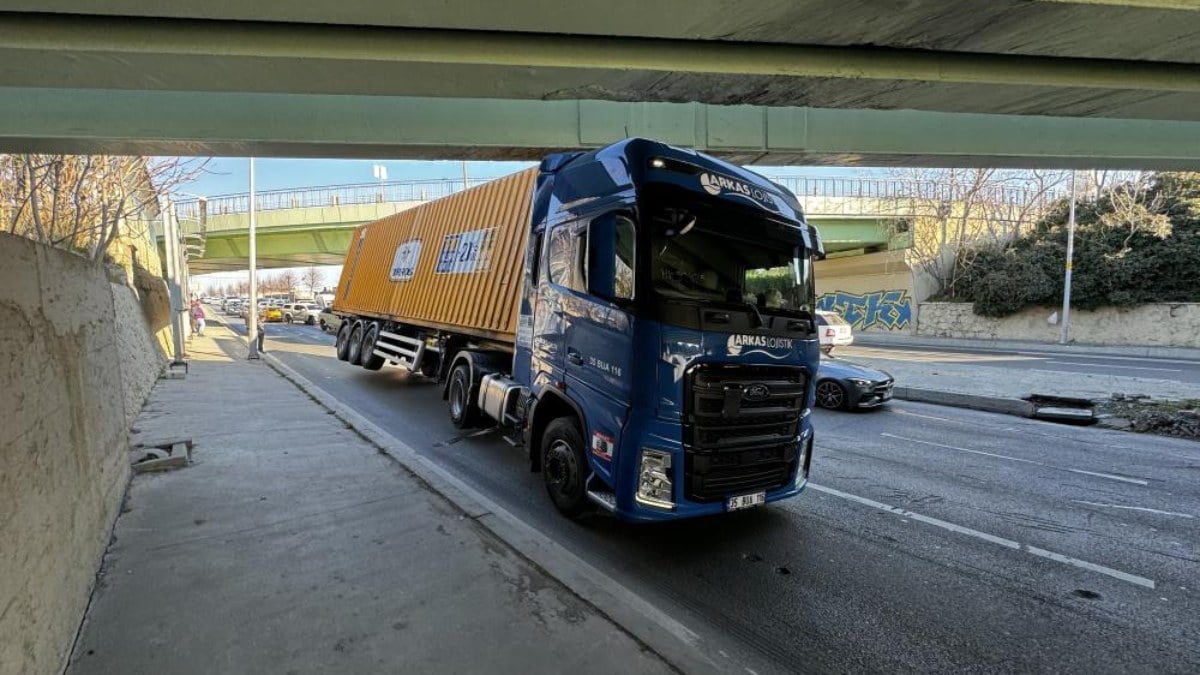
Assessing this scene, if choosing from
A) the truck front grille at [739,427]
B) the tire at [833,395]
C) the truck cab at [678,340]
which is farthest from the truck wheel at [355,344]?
the truck front grille at [739,427]

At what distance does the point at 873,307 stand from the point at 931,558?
3464 cm

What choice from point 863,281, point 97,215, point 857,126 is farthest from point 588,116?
point 863,281

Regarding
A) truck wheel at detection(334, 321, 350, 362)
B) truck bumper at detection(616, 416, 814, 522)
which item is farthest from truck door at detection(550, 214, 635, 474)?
truck wheel at detection(334, 321, 350, 362)

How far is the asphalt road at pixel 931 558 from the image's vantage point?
3383 mm

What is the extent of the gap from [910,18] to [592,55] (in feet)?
5.65

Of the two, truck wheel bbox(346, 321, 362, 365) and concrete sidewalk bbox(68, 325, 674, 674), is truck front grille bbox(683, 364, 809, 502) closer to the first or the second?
concrete sidewalk bbox(68, 325, 674, 674)

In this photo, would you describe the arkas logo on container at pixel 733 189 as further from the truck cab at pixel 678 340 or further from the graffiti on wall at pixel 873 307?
the graffiti on wall at pixel 873 307

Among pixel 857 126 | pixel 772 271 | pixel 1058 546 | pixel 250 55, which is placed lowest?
pixel 1058 546

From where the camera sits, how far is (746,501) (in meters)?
4.56

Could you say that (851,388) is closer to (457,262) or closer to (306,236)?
(457,262)

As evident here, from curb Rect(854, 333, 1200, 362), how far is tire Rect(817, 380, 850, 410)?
18.0 metres

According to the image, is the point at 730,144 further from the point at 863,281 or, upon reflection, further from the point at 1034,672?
the point at 863,281

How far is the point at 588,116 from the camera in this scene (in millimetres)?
5781

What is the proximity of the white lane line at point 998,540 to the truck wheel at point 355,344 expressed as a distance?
483 inches
